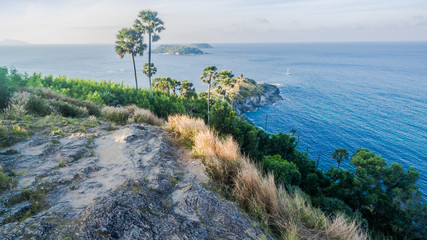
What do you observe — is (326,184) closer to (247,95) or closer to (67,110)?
(67,110)

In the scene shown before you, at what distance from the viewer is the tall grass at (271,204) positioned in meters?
3.55

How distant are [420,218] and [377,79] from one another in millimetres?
106528

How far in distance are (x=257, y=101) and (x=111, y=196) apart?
74538 mm

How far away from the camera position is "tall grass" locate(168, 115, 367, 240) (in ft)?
11.6

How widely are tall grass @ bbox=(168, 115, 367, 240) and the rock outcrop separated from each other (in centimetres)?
6029

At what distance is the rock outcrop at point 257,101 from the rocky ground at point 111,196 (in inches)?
2362

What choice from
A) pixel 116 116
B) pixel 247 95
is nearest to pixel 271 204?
pixel 116 116

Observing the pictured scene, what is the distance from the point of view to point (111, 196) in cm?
327

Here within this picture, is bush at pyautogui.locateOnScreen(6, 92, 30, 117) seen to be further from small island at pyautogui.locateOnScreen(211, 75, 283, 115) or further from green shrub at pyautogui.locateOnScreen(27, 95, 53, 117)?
small island at pyautogui.locateOnScreen(211, 75, 283, 115)

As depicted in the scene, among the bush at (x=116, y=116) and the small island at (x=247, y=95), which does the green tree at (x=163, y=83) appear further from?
the bush at (x=116, y=116)

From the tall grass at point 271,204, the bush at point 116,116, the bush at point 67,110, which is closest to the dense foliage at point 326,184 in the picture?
the bush at point 67,110

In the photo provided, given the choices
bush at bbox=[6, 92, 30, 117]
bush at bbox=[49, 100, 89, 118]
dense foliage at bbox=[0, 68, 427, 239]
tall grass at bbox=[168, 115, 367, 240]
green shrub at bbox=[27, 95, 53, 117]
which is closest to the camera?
tall grass at bbox=[168, 115, 367, 240]

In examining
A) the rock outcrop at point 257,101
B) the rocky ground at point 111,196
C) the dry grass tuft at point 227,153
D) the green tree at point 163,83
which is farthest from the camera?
the rock outcrop at point 257,101

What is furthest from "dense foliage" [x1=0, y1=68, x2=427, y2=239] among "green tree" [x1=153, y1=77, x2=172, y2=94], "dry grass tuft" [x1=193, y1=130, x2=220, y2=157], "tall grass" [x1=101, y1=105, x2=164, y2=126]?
"green tree" [x1=153, y1=77, x2=172, y2=94]
